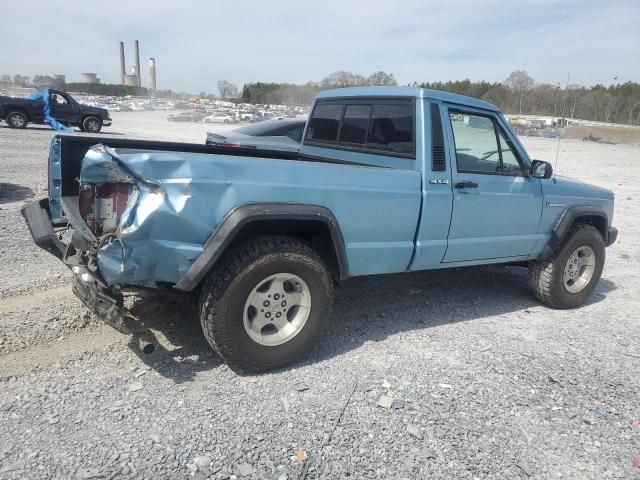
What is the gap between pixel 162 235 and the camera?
113 inches

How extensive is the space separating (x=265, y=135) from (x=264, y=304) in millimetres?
6376

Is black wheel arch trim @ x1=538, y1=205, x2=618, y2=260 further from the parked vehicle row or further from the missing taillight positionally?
the parked vehicle row

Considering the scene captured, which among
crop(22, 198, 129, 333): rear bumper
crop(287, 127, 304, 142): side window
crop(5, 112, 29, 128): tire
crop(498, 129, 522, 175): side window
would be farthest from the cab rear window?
crop(5, 112, 29, 128): tire

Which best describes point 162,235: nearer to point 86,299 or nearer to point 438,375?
point 86,299

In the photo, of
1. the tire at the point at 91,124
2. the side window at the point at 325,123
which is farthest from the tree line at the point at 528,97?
the side window at the point at 325,123

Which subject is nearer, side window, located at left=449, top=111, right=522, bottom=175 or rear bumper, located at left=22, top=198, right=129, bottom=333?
rear bumper, located at left=22, top=198, right=129, bottom=333

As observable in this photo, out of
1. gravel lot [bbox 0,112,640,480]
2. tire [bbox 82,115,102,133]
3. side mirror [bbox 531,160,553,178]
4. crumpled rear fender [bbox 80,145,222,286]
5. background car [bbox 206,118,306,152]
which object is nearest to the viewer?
gravel lot [bbox 0,112,640,480]

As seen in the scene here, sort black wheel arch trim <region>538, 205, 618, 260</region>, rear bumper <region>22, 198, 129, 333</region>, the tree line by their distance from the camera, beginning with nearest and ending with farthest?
rear bumper <region>22, 198, 129, 333</region> < black wheel arch trim <region>538, 205, 618, 260</region> < the tree line

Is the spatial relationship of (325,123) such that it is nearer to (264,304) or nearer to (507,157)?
(507,157)

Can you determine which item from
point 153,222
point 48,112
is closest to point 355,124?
point 153,222

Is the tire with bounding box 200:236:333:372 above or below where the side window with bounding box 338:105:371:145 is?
below

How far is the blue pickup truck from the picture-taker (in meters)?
2.93

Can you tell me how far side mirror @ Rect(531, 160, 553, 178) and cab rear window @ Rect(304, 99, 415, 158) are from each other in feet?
4.39

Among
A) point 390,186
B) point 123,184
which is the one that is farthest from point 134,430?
point 390,186
